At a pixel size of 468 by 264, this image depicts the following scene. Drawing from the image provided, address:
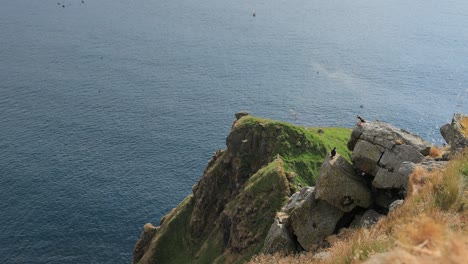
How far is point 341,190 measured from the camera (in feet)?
105

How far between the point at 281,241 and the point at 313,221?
3069mm

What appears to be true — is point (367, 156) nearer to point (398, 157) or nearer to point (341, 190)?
point (398, 157)

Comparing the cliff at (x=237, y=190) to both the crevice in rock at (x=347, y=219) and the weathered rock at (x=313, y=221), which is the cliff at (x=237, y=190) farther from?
the crevice in rock at (x=347, y=219)

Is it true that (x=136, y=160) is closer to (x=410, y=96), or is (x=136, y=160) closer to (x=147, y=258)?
(x=147, y=258)

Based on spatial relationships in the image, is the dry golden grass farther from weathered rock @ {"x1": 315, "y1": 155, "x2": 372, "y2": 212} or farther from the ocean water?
the ocean water

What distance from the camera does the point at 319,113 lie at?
6181 inches

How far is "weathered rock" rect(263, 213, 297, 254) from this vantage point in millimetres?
32906

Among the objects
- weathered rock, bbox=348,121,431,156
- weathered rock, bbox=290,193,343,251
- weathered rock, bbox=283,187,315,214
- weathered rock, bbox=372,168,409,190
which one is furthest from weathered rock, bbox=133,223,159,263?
weathered rock, bbox=372,168,409,190

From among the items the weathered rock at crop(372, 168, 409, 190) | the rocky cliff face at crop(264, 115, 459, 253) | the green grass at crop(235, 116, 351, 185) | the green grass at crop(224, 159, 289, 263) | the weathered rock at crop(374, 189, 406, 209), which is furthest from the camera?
the green grass at crop(235, 116, 351, 185)

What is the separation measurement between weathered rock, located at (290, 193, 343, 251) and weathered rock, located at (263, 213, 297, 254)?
2.68 ft

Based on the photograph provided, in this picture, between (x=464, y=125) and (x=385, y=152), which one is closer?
(x=464, y=125)

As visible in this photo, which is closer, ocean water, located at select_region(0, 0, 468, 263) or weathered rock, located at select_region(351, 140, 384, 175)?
weathered rock, located at select_region(351, 140, 384, 175)

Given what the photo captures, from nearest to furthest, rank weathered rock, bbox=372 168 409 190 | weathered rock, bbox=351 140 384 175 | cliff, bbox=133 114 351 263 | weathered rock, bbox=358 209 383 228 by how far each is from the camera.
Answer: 1. weathered rock, bbox=358 209 383 228
2. weathered rock, bbox=372 168 409 190
3. weathered rock, bbox=351 140 384 175
4. cliff, bbox=133 114 351 263

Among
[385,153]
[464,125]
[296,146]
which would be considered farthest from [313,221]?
[296,146]
